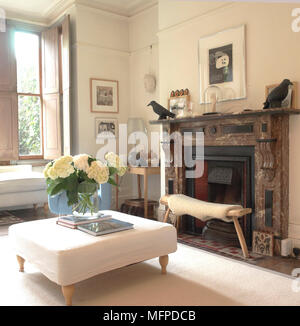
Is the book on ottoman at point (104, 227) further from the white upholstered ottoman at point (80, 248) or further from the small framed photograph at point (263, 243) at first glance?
the small framed photograph at point (263, 243)

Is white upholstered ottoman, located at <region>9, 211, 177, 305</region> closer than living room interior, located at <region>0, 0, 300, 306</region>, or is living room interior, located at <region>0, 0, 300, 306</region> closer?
white upholstered ottoman, located at <region>9, 211, 177, 305</region>

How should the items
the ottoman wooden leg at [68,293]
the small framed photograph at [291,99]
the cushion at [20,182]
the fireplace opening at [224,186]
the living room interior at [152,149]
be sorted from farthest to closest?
the cushion at [20,182] < the fireplace opening at [224,186] < the small framed photograph at [291,99] < the living room interior at [152,149] < the ottoman wooden leg at [68,293]

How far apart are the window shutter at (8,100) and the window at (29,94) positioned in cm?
20

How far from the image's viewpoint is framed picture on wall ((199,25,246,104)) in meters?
3.42

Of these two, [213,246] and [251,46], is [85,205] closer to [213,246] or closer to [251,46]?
[213,246]

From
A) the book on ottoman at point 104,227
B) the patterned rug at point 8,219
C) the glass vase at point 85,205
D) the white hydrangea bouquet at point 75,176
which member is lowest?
the patterned rug at point 8,219

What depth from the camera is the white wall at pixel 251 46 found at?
304cm

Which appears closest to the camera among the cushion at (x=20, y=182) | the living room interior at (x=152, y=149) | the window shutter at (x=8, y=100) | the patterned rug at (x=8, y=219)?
the living room interior at (x=152, y=149)

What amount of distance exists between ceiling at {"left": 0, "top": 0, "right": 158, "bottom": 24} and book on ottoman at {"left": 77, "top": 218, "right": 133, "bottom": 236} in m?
3.70

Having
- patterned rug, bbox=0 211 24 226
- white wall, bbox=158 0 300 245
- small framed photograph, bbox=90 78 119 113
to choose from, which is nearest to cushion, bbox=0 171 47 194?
patterned rug, bbox=0 211 24 226

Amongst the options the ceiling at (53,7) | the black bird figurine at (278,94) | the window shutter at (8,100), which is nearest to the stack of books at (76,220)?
the black bird figurine at (278,94)

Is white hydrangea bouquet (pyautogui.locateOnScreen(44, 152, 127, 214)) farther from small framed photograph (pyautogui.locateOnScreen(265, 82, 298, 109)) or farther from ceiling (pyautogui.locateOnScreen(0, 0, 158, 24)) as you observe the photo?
ceiling (pyautogui.locateOnScreen(0, 0, 158, 24))
